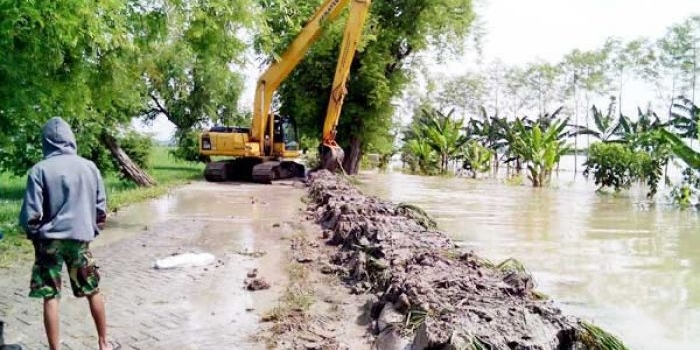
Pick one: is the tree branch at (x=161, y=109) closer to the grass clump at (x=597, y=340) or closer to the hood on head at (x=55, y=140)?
the hood on head at (x=55, y=140)

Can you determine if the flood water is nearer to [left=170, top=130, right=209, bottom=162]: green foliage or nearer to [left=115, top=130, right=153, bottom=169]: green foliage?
[left=115, top=130, right=153, bottom=169]: green foliage

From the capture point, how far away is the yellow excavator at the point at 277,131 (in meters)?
20.8

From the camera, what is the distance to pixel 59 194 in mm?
4414

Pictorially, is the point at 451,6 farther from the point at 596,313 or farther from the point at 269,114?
the point at 596,313

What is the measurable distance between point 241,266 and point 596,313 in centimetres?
411

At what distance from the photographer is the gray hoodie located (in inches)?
169

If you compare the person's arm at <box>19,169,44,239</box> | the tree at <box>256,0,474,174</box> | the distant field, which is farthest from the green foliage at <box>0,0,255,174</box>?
the tree at <box>256,0,474,174</box>

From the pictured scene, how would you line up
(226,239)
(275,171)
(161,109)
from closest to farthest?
(226,239) → (275,171) → (161,109)

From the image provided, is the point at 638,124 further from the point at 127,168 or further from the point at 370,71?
the point at 127,168

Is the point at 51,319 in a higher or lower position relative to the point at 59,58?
lower

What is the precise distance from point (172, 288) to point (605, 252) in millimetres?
6759

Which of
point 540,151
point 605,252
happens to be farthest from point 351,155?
point 605,252

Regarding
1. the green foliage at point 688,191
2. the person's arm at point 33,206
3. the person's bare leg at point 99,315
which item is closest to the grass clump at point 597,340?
the person's bare leg at point 99,315

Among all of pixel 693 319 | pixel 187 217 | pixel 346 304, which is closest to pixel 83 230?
pixel 346 304
